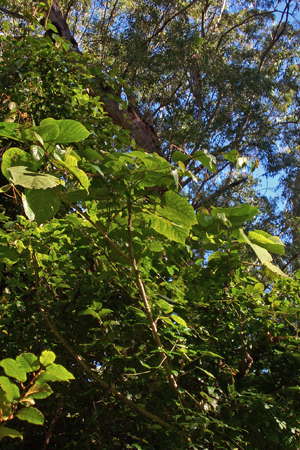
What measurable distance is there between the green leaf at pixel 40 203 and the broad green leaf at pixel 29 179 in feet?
0.27

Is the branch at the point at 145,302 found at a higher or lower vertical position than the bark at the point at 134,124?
lower

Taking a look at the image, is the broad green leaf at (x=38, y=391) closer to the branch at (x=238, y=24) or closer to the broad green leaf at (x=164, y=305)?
the broad green leaf at (x=164, y=305)

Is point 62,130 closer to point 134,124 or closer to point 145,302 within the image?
point 145,302

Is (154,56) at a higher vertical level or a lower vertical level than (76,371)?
higher

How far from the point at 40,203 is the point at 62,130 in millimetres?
124

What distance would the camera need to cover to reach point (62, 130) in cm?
87

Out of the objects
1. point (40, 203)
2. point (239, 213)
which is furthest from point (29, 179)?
point (239, 213)

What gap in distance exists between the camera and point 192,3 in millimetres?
10273

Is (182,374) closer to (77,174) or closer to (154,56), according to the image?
(77,174)

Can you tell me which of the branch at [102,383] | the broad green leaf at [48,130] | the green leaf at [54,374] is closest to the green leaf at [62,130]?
the broad green leaf at [48,130]

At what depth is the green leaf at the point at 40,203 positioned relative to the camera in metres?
0.88

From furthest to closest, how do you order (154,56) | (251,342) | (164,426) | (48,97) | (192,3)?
(192,3), (154,56), (48,97), (251,342), (164,426)

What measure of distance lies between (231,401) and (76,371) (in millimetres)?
463

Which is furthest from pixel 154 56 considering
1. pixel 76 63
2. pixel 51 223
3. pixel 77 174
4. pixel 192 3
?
pixel 77 174
